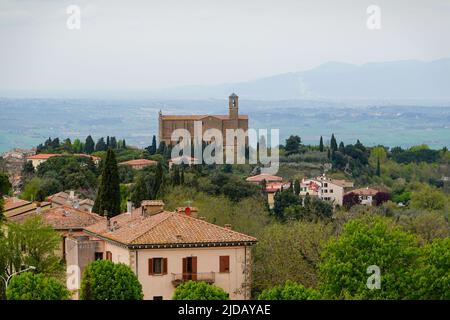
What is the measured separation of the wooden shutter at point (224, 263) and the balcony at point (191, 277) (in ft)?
1.44

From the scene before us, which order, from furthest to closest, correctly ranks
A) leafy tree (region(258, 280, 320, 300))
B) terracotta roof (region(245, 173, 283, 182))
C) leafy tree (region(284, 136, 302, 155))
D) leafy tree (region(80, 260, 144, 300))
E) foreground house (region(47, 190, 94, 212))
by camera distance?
leafy tree (region(284, 136, 302, 155)), terracotta roof (region(245, 173, 283, 182)), foreground house (region(47, 190, 94, 212)), leafy tree (region(80, 260, 144, 300)), leafy tree (region(258, 280, 320, 300))

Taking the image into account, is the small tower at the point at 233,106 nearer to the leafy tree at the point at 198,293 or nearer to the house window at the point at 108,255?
the house window at the point at 108,255

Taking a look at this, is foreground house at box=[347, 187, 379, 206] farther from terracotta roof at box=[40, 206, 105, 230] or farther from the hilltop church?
terracotta roof at box=[40, 206, 105, 230]

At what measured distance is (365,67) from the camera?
199750mm

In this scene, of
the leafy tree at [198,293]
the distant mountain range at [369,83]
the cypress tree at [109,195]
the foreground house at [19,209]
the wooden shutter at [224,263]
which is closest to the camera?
the leafy tree at [198,293]

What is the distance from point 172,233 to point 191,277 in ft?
4.24

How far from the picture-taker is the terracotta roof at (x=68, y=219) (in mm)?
37628

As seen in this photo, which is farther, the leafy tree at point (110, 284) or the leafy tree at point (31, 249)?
the leafy tree at point (31, 249)

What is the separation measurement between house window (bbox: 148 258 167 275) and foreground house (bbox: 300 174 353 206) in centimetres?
5449

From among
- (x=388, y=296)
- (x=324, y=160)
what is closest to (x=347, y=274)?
(x=388, y=296)

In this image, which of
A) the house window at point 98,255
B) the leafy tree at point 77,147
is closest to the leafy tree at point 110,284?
the house window at point 98,255

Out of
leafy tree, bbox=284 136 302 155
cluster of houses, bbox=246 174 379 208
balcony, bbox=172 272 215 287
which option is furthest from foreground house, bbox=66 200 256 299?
leafy tree, bbox=284 136 302 155

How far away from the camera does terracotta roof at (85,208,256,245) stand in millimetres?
29031
